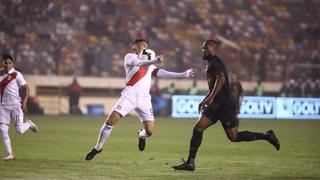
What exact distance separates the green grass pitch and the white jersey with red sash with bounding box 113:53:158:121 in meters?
1.05

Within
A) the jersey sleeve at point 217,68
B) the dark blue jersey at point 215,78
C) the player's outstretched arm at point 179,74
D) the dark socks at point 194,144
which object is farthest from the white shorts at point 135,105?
the jersey sleeve at point 217,68

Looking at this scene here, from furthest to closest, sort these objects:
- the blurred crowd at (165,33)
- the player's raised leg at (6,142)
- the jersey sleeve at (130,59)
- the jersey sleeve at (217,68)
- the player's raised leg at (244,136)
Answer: the blurred crowd at (165,33), the player's raised leg at (6,142), the jersey sleeve at (130,59), the player's raised leg at (244,136), the jersey sleeve at (217,68)

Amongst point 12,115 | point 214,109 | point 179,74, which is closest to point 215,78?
point 214,109

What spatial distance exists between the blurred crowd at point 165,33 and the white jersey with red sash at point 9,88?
786 inches

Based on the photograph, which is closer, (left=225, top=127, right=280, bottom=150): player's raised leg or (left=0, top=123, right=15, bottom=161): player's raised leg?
(left=225, top=127, right=280, bottom=150): player's raised leg

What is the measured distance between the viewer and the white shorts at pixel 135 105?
13594mm

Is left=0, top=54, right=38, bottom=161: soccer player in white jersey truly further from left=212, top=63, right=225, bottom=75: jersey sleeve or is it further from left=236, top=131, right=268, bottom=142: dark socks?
left=236, top=131, right=268, bottom=142: dark socks

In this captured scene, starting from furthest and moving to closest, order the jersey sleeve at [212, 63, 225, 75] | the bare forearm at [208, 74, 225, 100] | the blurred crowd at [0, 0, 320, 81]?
the blurred crowd at [0, 0, 320, 81] < the jersey sleeve at [212, 63, 225, 75] < the bare forearm at [208, 74, 225, 100]

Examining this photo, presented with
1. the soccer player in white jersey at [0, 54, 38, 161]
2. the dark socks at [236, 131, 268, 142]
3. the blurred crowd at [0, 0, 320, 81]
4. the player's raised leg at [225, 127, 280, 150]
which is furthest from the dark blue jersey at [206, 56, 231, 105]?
the blurred crowd at [0, 0, 320, 81]

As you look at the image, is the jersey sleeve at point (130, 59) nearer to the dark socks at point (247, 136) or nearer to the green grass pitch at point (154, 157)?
the green grass pitch at point (154, 157)

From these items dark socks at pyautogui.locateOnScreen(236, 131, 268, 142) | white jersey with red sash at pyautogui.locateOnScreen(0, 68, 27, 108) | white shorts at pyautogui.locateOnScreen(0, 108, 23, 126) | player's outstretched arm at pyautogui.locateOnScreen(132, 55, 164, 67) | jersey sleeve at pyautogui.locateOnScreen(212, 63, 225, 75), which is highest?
player's outstretched arm at pyautogui.locateOnScreen(132, 55, 164, 67)

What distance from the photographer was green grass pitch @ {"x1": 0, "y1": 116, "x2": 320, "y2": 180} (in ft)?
39.2

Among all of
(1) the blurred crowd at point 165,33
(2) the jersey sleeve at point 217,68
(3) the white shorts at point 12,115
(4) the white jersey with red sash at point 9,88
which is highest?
(1) the blurred crowd at point 165,33

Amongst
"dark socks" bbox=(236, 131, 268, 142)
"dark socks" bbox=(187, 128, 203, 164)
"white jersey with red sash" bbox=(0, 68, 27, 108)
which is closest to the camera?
"dark socks" bbox=(187, 128, 203, 164)
